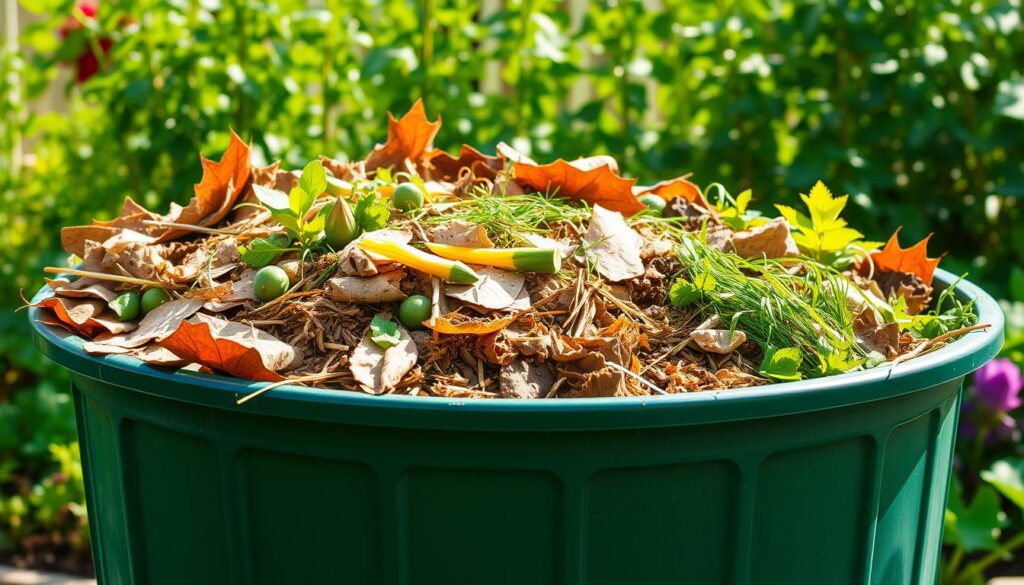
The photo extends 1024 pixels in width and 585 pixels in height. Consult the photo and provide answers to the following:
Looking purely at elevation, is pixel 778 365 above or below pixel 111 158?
above

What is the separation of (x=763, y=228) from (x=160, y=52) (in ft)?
7.23

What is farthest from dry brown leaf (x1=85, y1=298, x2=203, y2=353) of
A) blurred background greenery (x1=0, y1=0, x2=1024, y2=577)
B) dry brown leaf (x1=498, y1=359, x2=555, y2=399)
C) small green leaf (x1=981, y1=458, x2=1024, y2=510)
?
small green leaf (x1=981, y1=458, x2=1024, y2=510)

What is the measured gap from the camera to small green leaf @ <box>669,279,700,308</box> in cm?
144

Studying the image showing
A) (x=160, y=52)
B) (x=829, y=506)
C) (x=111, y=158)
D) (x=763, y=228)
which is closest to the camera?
(x=829, y=506)

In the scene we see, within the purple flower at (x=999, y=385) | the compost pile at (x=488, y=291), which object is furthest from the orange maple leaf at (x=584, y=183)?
the purple flower at (x=999, y=385)

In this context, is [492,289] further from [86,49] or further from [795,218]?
[86,49]

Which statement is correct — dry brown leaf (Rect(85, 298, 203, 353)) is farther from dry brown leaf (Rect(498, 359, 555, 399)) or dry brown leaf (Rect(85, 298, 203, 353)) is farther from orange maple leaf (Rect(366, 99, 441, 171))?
orange maple leaf (Rect(366, 99, 441, 171))

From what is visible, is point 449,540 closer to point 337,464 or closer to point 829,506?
point 337,464

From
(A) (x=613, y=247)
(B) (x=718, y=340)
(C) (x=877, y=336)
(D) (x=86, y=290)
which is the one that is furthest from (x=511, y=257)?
(D) (x=86, y=290)

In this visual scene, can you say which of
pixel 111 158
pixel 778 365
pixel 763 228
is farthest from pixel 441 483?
pixel 111 158

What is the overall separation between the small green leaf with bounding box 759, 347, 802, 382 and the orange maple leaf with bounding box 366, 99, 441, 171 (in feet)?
2.70

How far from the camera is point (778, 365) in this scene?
1.30m

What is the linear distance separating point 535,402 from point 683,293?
15.5 inches

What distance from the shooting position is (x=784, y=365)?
1297mm
